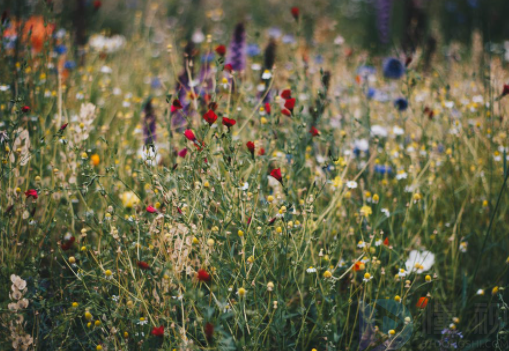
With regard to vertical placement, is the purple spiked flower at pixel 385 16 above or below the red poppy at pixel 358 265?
above

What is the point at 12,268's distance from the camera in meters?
1.53

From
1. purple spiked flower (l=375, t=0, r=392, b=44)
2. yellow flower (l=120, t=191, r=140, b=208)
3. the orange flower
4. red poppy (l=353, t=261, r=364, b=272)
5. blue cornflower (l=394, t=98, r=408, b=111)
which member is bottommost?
yellow flower (l=120, t=191, r=140, b=208)

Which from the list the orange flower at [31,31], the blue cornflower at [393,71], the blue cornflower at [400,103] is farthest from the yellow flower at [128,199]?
the blue cornflower at [393,71]

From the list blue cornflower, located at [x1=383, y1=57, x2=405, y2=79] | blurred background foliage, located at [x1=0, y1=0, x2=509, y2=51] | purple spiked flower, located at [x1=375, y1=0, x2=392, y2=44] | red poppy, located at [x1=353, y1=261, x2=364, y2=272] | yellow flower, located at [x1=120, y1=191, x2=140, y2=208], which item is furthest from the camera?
blurred background foliage, located at [x1=0, y1=0, x2=509, y2=51]

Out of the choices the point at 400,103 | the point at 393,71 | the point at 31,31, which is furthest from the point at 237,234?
the point at 393,71

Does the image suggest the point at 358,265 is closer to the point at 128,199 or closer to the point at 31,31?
the point at 128,199

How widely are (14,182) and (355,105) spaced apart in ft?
Answer: 9.14

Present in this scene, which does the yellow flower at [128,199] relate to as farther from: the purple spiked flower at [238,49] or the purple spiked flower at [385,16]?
the purple spiked flower at [385,16]

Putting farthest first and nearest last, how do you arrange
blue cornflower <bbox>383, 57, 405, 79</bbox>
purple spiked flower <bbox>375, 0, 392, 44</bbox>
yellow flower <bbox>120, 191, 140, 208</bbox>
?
purple spiked flower <bbox>375, 0, 392, 44</bbox> → blue cornflower <bbox>383, 57, 405, 79</bbox> → yellow flower <bbox>120, 191, 140, 208</bbox>

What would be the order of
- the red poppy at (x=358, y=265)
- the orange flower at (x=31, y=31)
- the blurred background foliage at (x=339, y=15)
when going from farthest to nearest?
1. the blurred background foliage at (x=339, y=15)
2. the orange flower at (x=31, y=31)
3. the red poppy at (x=358, y=265)

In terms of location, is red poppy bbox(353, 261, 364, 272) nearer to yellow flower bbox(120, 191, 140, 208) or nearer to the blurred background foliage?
yellow flower bbox(120, 191, 140, 208)

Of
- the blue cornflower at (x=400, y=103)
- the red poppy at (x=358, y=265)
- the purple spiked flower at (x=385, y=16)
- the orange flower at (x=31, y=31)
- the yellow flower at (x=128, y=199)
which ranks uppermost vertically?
the purple spiked flower at (x=385, y=16)

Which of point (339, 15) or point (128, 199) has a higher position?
point (339, 15)

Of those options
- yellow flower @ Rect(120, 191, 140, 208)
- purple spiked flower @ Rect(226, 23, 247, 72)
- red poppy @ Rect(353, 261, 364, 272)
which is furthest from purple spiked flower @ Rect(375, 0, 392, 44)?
red poppy @ Rect(353, 261, 364, 272)
